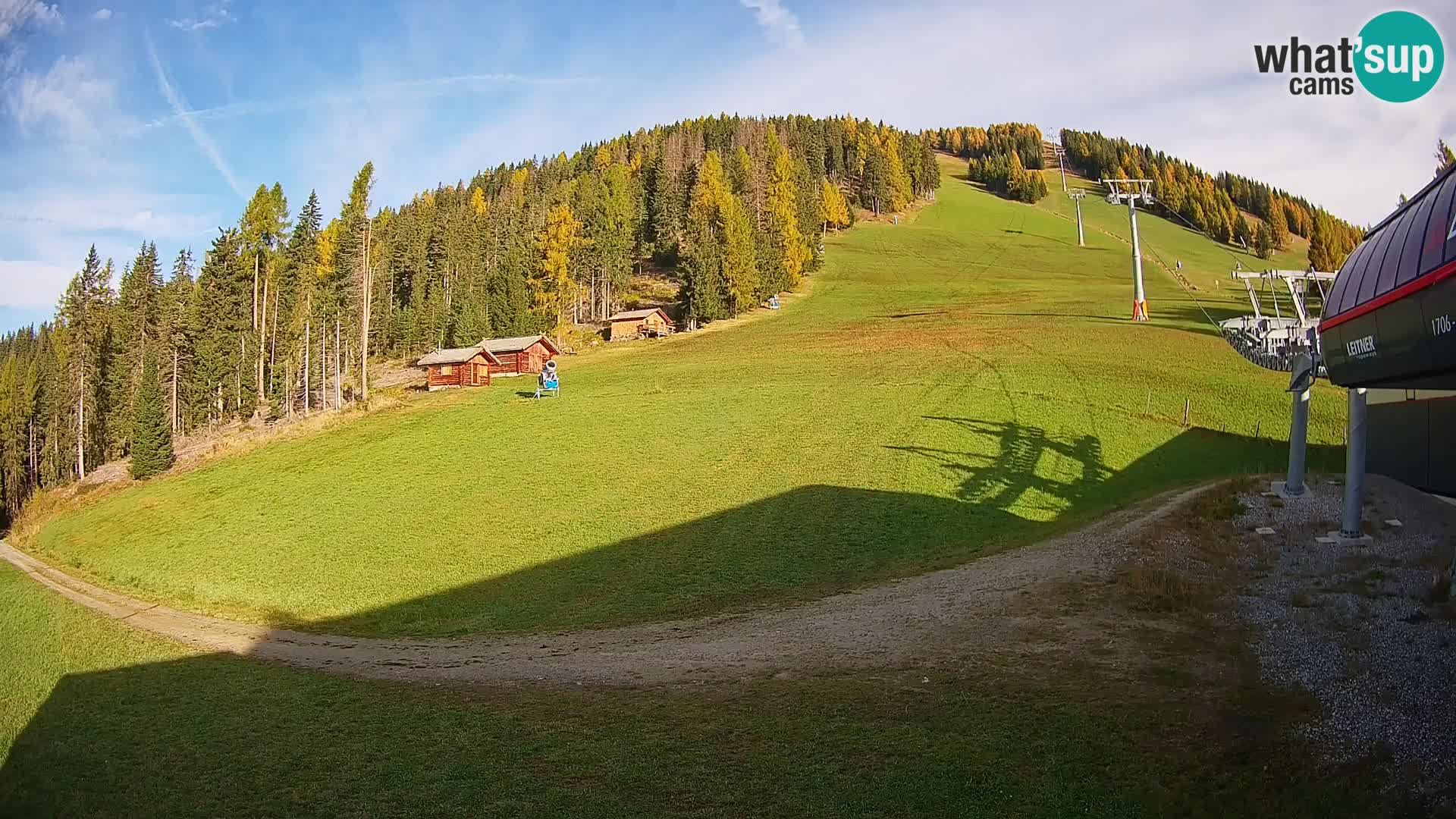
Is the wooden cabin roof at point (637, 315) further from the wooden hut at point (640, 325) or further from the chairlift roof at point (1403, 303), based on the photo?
the chairlift roof at point (1403, 303)

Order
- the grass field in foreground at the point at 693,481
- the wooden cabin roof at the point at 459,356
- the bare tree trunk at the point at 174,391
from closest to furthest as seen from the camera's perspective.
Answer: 1. the grass field in foreground at the point at 693,481
2. the wooden cabin roof at the point at 459,356
3. the bare tree trunk at the point at 174,391

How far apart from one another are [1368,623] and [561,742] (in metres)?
12.8

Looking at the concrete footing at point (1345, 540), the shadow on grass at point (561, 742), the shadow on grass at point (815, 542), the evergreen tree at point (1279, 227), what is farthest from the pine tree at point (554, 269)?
the evergreen tree at point (1279, 227)

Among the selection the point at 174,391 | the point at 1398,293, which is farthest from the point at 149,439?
the point at 1398,293

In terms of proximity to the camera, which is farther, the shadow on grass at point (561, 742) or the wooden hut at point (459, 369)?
the wooden hut at point (459, 369)

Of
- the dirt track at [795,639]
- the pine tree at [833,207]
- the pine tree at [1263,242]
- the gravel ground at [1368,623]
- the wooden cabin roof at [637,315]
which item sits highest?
the pine tree at [833,207]

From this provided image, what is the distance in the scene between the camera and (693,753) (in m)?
11.6

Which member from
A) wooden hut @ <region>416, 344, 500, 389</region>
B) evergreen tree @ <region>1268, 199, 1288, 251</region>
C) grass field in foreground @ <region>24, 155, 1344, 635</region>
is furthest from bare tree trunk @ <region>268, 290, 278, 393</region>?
evergreen tree @ <region>1268, 199, 1288, 251</region>

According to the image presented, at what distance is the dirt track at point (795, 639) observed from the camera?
51.4ft

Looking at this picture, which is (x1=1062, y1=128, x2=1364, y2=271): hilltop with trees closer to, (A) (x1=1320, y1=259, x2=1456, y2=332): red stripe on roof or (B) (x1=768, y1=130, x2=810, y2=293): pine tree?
(B) (x1=768, y1=130, x2=810, y2=293): pine tree

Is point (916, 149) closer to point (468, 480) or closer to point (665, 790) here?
point (468, 480)

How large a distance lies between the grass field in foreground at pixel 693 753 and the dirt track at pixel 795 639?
3.83ft

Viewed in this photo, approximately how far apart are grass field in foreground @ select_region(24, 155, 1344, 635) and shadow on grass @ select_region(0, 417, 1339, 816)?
89 centimetres

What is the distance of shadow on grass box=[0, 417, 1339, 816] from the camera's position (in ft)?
33.7
